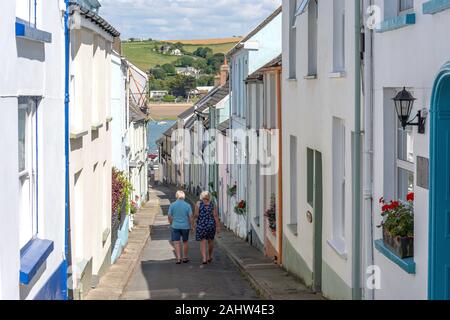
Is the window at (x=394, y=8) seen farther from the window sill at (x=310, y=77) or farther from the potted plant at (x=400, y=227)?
the window sill at (x=310, y=77)

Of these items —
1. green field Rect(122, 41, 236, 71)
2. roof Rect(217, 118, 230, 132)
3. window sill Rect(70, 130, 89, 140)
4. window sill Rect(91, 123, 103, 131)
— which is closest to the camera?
window sill Rect(70, 130, 89, 140)

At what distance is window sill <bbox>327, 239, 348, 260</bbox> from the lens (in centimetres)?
1155

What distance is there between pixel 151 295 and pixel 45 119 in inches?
212

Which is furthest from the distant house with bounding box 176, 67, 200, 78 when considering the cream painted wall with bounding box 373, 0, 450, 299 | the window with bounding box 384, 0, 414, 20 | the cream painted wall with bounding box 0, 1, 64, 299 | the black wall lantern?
the black wall lantern

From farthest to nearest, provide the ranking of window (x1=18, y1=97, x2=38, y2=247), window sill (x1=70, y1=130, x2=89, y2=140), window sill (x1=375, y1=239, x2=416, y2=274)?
window sill (x1=70, y1=130, x2=89, y2=140) < window (x1=18, y1=97, x2=38, y2=247) < window sill (x1=375, y1=239, x2=416, y2=274)

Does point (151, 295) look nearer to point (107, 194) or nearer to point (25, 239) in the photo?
point (107, 194)

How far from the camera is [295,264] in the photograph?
1583cm

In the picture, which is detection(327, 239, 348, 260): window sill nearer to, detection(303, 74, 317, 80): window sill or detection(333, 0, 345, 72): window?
detection(333, 0, 345, 72): window

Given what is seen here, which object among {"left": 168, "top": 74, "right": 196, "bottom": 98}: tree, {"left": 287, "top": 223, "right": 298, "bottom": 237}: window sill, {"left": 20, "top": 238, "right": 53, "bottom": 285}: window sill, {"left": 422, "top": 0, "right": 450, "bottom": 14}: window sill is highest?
{"left": 168, "top": 74, "right": 196, "bottom": 98}: tree

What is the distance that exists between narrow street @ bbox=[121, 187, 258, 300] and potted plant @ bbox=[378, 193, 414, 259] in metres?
5.37

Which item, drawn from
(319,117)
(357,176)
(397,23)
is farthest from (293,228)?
(397,23)

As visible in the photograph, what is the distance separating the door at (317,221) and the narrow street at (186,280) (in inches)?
49.8

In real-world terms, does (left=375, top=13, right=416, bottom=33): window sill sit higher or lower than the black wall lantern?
higher

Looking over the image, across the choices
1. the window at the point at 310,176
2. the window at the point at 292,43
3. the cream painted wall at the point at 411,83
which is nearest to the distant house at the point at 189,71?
the window at the point at 292,43
